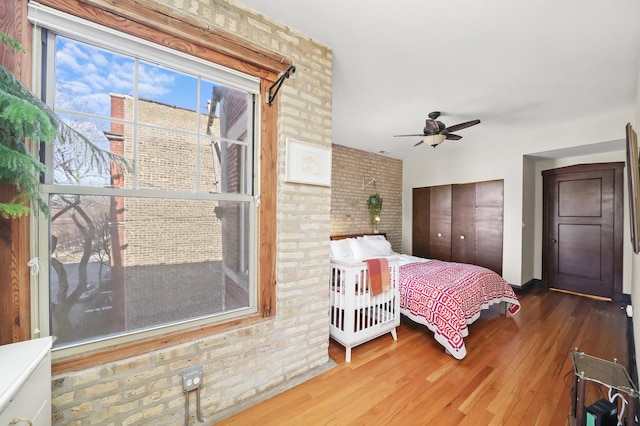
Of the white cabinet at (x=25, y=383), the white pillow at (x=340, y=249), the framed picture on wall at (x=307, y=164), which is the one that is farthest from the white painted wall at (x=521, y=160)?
the white cabinet at (x=25, y=383)

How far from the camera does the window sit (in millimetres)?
1291

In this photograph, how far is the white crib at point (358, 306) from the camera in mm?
2314

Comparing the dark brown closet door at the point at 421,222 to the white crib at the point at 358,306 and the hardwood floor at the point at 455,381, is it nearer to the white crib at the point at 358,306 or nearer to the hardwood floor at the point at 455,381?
the hardwood floor at the point at 455,381

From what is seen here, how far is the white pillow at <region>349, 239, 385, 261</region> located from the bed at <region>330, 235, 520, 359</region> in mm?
650

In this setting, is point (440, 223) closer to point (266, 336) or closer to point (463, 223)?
point (463, 223)

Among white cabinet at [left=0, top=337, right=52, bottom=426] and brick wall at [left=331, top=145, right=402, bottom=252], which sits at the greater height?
brick wall at [left=331, top=145, right=402, bottom=252]

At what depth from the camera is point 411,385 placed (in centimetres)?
196

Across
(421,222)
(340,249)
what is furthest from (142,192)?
(421,222)

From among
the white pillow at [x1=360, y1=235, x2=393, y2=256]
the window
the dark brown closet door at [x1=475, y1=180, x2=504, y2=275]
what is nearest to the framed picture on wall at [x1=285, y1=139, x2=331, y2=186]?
the window

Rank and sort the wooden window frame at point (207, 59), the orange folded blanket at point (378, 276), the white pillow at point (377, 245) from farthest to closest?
the white pillow at point (377, 245) → the orange folded blanket at point (378, 276) → the wooden window frame at point (207, 59)

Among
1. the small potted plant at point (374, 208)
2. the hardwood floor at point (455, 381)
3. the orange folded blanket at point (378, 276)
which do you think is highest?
the small potted plant at point (374, 208)

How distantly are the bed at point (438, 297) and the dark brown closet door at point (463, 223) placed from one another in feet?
5.61

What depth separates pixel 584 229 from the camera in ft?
13.8

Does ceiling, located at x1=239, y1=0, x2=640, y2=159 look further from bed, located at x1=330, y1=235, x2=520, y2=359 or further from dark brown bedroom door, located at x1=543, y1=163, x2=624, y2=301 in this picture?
bed, located at x1=330, y1=235, x2=520, y2=359
